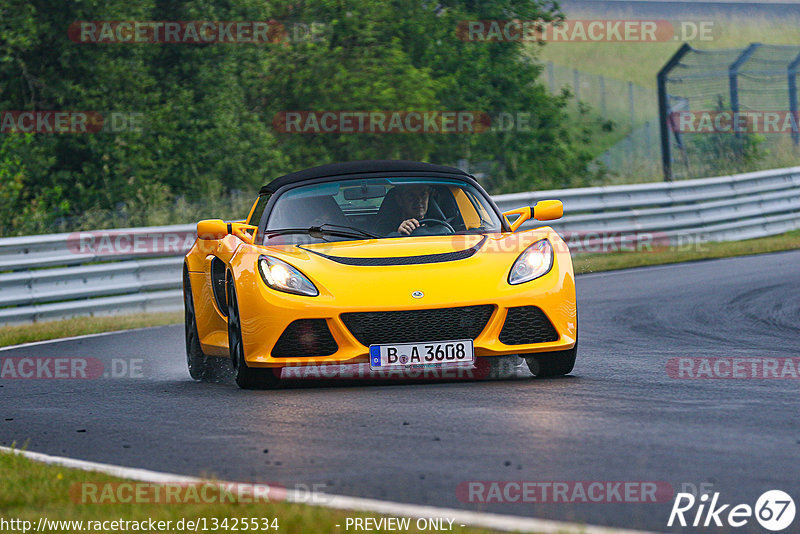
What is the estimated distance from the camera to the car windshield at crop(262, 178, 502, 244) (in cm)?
852

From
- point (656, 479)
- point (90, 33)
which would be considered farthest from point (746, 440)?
point (90, 33)

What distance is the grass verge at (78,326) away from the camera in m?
13.0

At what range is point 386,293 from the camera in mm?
7477

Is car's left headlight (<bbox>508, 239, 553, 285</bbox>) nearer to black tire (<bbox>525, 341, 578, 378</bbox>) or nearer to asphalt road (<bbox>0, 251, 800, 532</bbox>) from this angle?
black tire (<bbox>525, 341, 578, 378</bbox>)

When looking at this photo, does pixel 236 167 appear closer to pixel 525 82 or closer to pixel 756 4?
pixel 525 82

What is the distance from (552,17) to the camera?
99.0 ft

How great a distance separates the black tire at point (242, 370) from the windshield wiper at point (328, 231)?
619mm

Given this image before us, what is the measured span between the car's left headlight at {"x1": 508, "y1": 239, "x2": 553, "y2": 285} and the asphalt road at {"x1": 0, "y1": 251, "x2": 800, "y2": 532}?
631 millimetres

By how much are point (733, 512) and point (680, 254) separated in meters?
14.1

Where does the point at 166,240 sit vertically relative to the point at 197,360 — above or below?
above

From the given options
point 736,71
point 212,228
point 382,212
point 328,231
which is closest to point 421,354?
point 328,231

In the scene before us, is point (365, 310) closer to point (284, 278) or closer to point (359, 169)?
point (284, 278)

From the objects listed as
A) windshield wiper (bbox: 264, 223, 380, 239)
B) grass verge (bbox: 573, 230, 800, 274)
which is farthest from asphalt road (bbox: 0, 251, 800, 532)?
grass verge (bbox: 573, 230, 800, 274)

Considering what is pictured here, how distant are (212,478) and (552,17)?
26.3 metres
